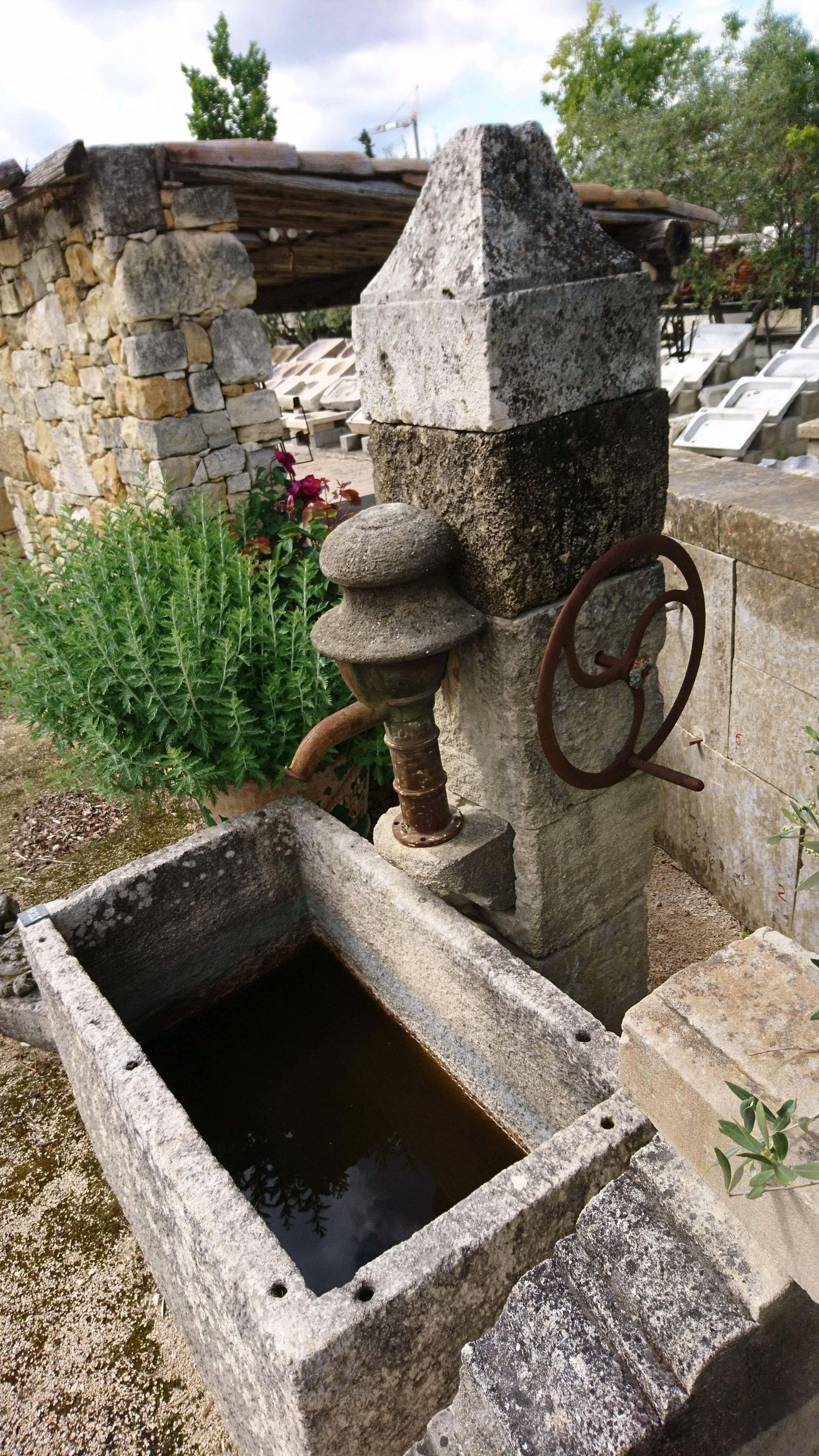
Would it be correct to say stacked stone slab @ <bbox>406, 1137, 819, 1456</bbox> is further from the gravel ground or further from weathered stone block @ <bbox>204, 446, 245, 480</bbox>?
weathered stone block @ <bbox>204, 446, 245, 480</bbox>

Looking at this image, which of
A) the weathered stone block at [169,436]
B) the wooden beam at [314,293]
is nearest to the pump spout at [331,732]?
the weathered stone block at [169,436]

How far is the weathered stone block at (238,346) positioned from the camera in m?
4.26

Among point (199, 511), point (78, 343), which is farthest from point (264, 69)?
point (199, 511)

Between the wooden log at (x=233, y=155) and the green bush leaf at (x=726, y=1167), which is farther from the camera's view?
the wooden log at (x=233, y=155)

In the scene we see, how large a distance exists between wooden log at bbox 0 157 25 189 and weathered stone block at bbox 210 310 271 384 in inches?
38.2

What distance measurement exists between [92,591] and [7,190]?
254cm

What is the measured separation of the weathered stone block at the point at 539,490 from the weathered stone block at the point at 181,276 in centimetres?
262

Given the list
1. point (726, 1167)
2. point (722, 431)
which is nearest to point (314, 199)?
point (726, 1167)

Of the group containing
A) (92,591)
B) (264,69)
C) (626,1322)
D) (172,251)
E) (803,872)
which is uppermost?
(264,69)

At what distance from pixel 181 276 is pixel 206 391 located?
0.50 metres

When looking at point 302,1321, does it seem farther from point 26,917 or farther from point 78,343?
point 78,343

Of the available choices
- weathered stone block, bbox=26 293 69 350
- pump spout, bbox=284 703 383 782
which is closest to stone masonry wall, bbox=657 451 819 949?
pump spout, bbox=284 703 383 782

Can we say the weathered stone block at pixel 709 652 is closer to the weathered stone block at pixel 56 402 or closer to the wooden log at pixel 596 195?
the wooden log at pixel 596 195

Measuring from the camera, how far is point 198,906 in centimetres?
248
